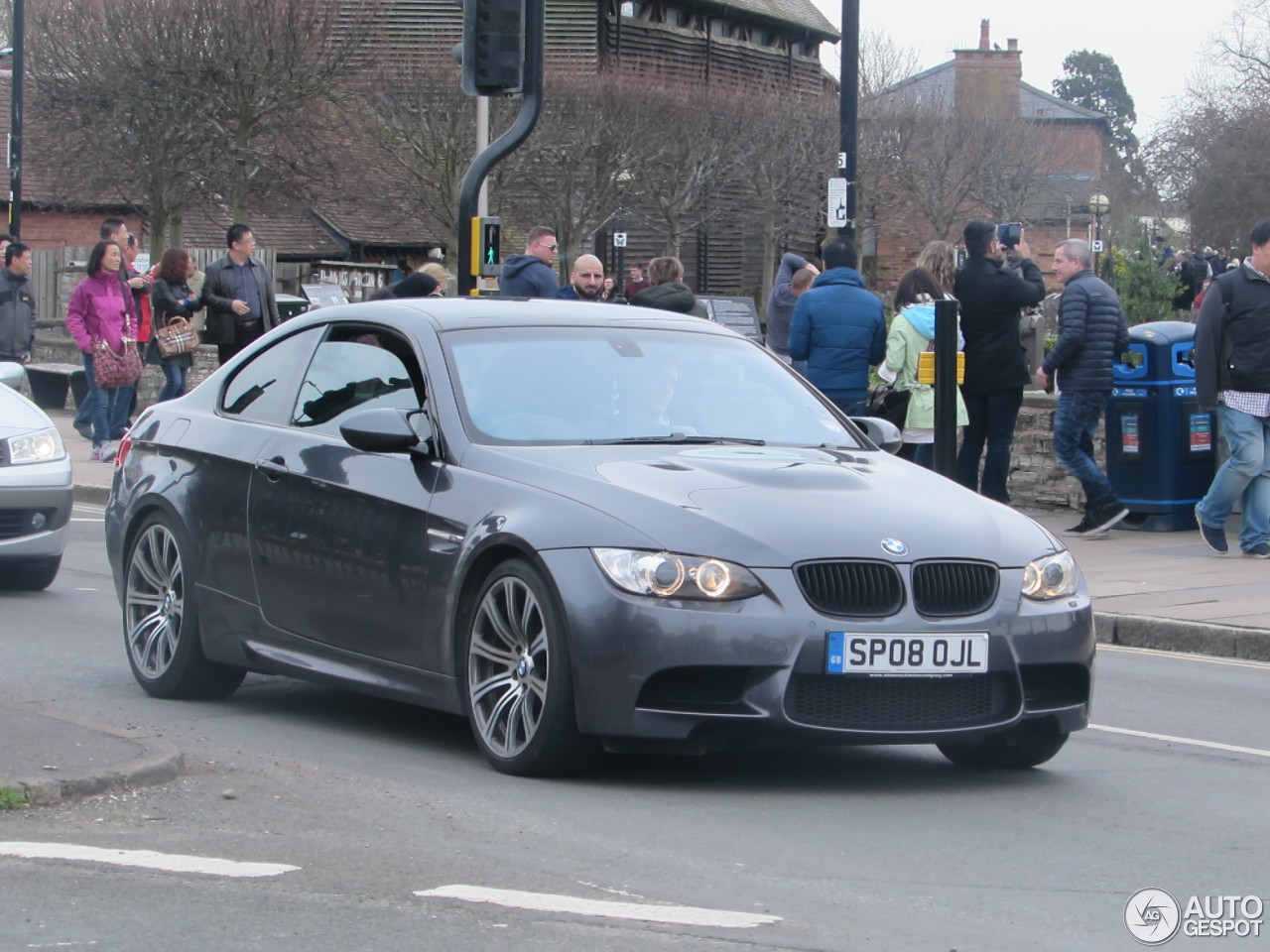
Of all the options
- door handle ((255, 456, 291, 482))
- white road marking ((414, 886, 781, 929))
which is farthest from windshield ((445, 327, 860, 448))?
white road marking ((414, 886, 781, 929))

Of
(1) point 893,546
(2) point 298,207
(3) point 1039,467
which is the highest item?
(2) point 298,207

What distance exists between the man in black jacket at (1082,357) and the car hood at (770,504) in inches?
279

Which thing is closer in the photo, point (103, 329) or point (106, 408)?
point (103, 329)

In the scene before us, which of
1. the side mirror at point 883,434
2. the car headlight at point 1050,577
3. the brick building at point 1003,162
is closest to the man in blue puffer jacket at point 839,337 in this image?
the side mirror at point 883,434

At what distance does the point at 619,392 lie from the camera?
23.2 feet

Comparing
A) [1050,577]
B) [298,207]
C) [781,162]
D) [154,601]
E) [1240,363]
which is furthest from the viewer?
[781,162]

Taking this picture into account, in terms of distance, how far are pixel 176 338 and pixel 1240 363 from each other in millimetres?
10170

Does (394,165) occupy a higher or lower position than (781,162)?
lower

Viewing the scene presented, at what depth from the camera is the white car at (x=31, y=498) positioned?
36.0 feet

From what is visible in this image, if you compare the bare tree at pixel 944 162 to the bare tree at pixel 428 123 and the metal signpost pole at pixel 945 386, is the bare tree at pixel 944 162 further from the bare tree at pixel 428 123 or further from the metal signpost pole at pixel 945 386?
the metal signpost pole at pixel 945 386

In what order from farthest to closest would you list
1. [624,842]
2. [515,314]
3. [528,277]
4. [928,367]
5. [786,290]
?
[786,290], [528,277], [928,367], [515,314], [624,842]

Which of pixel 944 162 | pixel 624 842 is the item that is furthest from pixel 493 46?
pixel 944 162

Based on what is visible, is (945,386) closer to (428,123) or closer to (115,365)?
(115,365)

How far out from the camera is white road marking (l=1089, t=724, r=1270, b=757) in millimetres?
7488
